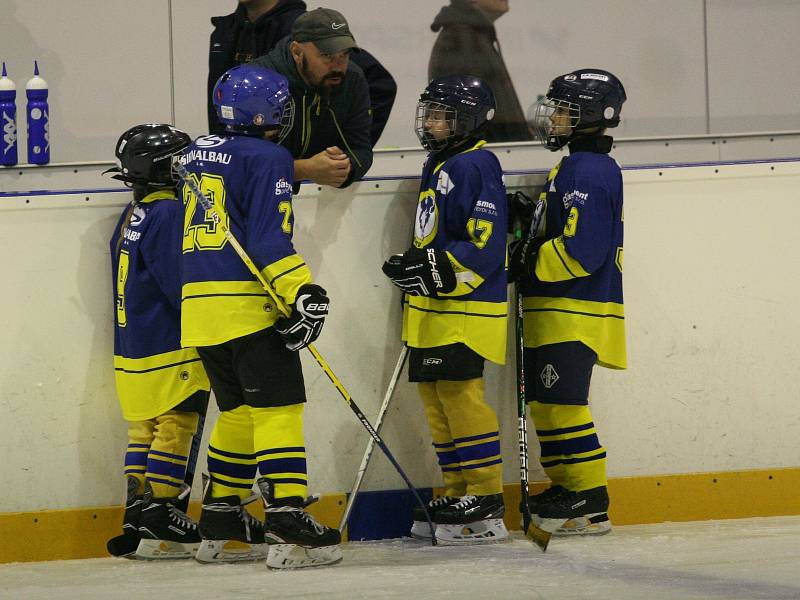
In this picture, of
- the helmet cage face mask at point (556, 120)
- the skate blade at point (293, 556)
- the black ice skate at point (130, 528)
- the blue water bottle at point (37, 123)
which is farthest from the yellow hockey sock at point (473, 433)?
the blue water bottle at point (37, 123)

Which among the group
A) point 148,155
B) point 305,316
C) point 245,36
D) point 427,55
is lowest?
point 305,316

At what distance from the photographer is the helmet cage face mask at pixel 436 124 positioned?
3.42 metres

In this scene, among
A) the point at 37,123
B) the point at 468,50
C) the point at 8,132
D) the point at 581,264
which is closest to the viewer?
the point at 581,264

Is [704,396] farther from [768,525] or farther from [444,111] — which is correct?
[444,111]

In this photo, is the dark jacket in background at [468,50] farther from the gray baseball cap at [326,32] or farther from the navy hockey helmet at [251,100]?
the navy hockey helmet at [251,100]

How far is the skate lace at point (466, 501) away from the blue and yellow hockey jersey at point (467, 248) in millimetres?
363

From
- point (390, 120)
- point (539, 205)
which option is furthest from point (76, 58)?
point (539, 205)

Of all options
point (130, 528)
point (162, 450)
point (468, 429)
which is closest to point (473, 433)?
point (468, 429)

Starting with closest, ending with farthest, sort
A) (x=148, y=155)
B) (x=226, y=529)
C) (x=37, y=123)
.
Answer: (x=226, y=529), (x=148, y=155), (x=37, y=123)

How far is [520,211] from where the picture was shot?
3.59 m

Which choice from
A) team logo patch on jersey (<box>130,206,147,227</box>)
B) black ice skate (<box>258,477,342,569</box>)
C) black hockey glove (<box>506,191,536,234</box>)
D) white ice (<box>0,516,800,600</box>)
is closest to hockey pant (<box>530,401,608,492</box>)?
white ice (<box>0,516,800,600</box>)

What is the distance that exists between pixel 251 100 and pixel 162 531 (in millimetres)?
1095

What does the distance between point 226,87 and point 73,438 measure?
1026 millimetres

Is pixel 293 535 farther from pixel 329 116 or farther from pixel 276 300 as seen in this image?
pixel 329 116
